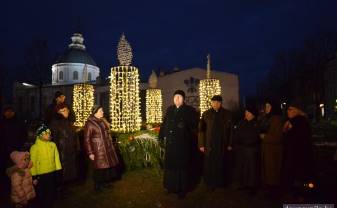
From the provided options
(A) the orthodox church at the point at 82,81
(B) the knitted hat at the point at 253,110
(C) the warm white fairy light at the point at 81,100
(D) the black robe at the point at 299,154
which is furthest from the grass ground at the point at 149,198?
(A) the orthodox church at the point at 82,81

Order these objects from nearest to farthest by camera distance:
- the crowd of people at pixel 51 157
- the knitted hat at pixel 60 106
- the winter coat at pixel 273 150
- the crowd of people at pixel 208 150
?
the crowd of people at pixel 51 157, the crowd of people at pixel 208 150, the winter coat at pixel 273 150, the knitted hat at pixel 60 106

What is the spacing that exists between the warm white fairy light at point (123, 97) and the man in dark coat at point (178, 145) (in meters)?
5.59

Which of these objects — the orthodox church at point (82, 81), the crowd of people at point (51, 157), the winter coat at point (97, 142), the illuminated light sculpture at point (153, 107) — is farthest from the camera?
the orthodox church at point (82, 81)

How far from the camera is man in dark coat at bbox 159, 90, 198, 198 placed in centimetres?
691

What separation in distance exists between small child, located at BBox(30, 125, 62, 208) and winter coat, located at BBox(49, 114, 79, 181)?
0.97 meters

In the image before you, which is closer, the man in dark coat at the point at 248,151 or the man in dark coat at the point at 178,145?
the man in dark coat at the point at 178,145

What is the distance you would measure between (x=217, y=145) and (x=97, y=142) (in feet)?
8.19

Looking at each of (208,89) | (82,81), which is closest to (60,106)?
(208,89)

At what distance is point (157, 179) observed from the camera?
849 cm

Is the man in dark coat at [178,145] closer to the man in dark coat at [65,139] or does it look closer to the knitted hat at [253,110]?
the knitted hat at [253,110]

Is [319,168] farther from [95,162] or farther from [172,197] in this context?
[95,162]

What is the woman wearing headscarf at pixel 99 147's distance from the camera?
23.7 feet

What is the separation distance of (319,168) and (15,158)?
25.0 ft

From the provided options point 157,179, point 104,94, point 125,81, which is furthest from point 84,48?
point 157,179
